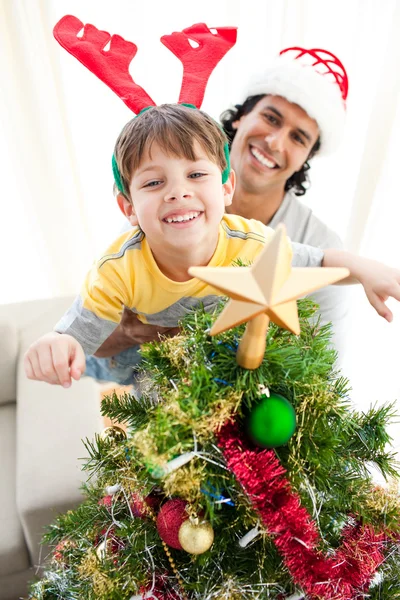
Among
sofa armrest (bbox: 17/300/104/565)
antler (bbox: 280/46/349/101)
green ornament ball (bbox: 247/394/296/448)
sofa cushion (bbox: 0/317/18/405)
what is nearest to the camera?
green ornament ball (bbox: 247/394/296/448)

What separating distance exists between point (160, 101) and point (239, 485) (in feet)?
4.13

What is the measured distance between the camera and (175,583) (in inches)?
21.2

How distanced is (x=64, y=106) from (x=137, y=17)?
0.33 m

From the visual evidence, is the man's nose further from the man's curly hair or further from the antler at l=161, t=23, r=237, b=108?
the antler at l=161, t=23, r=237, b=108

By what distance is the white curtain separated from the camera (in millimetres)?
1260

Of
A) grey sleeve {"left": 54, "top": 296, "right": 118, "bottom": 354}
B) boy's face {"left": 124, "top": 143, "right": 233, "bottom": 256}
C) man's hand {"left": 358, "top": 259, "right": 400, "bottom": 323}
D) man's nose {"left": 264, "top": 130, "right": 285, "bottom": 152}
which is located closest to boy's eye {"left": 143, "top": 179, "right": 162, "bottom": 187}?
boy's face {"left": 124, "top": 143, "right": 233, "bottom": 256}

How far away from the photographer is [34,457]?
110 cm

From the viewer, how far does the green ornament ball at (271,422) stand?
416 mm

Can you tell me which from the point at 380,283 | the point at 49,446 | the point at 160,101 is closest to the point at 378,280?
the point at 380,283

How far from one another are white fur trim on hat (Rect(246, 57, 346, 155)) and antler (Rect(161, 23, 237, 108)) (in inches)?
15.1

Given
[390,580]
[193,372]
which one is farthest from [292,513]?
[390,580]

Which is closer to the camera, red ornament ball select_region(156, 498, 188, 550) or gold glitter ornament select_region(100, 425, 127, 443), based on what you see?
red ornament ball select_region(156, 498, 188, 550)

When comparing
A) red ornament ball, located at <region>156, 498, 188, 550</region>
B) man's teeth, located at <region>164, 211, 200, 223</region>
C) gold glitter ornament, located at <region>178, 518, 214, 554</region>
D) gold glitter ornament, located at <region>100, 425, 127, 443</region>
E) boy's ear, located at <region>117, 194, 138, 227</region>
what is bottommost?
gold glitter ornament, located at <region>100, 425, 127, 443</region>

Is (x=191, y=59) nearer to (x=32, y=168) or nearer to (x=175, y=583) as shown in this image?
(x=175, y=583)
